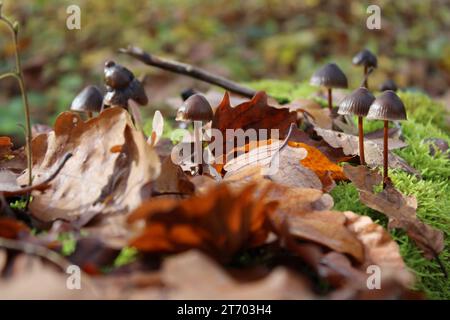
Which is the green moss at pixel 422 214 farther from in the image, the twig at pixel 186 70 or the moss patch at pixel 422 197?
the twig at pixel 186 70

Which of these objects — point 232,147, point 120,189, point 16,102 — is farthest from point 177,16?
point 120,189

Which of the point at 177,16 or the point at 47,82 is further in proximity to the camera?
the point at 177,16

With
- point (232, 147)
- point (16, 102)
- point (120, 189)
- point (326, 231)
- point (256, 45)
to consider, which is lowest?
point (326, 231)

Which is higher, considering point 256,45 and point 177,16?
point 177,16

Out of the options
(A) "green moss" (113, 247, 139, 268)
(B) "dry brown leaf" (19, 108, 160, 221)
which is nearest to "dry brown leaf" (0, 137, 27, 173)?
(B) "dry brown leaf" (19, 108, 160, 221)

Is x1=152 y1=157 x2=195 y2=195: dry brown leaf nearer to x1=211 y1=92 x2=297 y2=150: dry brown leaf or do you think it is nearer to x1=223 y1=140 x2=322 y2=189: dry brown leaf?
x1=223 y1=140 x2=322 y2=189: dry brown leaf

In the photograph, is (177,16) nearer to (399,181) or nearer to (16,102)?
(16,102)
